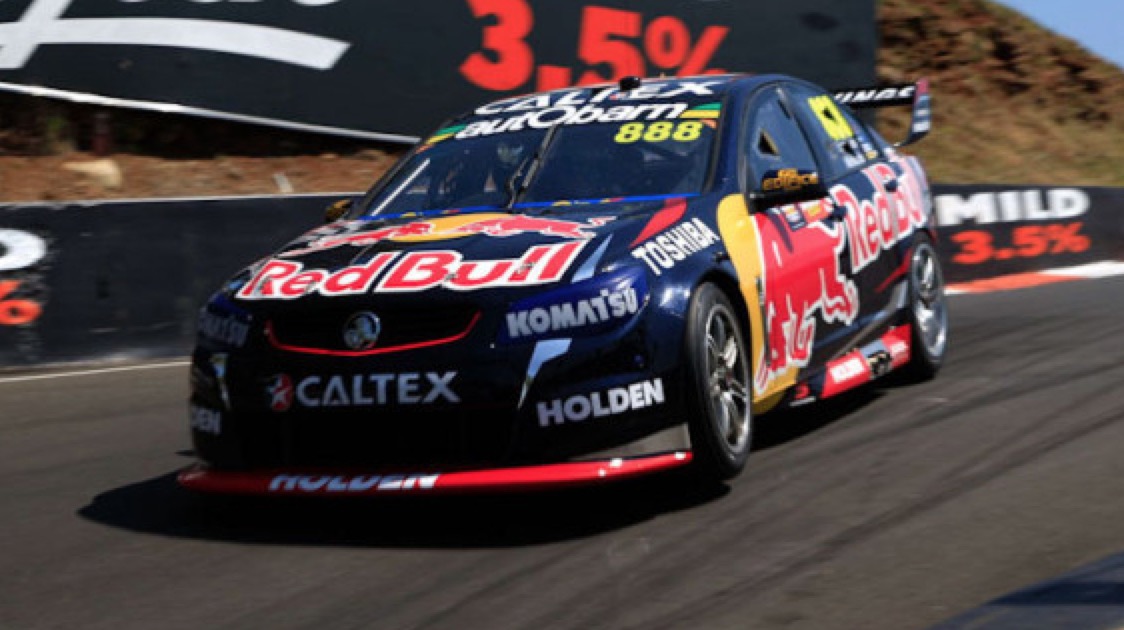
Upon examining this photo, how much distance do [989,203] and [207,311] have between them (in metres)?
10.8

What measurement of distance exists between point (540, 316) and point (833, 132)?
2958 mm

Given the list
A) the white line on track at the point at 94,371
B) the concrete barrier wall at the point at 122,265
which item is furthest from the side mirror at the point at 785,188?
the concrete barrier wall at the point at 122,265

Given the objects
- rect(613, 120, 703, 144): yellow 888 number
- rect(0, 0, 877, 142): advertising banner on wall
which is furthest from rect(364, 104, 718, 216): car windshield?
rect(0, 0, 877, 142): advertising banner on wall

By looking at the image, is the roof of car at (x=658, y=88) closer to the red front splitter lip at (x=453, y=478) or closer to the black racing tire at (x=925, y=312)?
the black racing tire at (x=925, y=312)

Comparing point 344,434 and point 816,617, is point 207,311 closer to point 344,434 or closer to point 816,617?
point 344,434

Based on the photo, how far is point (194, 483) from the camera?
18.6ft

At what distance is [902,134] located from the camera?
76.9 feet

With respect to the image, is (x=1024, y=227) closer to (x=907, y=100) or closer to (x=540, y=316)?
(x=907, y=100)

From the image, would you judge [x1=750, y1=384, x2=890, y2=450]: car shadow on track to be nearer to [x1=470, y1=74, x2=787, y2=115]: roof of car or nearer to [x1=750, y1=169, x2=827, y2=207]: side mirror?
[x1=750, y1=169, x2=827, y2=207]: side mirror

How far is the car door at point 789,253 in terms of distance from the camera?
6.24 metres

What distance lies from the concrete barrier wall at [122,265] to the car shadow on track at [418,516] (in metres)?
4.67

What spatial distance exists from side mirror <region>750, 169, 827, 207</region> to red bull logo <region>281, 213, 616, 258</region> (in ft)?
2.63

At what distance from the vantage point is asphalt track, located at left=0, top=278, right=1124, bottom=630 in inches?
176

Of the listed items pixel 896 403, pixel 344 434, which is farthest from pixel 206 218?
pixel 344 434
